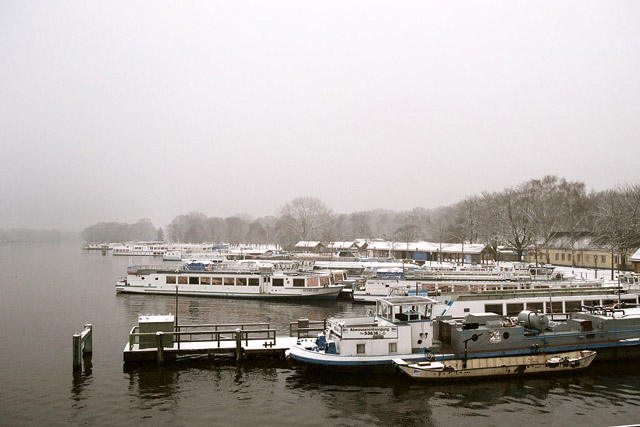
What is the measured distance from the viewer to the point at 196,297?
58031mm

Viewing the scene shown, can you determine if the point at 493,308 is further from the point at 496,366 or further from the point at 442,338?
the point at 496,366

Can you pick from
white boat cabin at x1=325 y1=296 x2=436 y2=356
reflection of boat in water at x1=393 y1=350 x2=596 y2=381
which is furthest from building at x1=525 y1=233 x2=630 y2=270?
white boat cabin at x1=325 y1=296 x2=436 y2=356

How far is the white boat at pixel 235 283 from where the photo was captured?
55844mm

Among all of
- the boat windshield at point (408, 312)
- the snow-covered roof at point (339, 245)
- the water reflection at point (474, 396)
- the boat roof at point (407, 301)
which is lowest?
the water reflection at point (474, 396)

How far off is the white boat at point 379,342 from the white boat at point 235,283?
Answer: 2873 cm

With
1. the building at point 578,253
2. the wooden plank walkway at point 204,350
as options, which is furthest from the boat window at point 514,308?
the building at point 578,253

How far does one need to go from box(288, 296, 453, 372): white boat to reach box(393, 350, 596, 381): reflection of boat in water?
103 centimetres

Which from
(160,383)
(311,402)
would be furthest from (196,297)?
(311,402)

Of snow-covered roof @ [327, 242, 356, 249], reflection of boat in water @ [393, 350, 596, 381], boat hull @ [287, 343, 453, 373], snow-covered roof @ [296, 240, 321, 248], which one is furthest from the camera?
snow-covered roof @ [296, 240, 321, 248]

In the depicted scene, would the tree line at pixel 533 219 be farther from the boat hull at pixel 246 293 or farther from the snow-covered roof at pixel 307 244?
the boat hull at pixel 246 293

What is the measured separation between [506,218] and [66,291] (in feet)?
247

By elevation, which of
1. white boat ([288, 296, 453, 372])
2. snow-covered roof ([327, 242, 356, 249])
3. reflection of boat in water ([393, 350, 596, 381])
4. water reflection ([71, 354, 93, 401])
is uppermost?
snow-covered roof ([327, 242, 356, 249])

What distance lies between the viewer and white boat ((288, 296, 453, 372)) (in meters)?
25.0

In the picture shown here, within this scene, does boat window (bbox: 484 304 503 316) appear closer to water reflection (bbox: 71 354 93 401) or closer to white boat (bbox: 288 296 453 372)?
white boat (bbox: 288 296 453 372)
